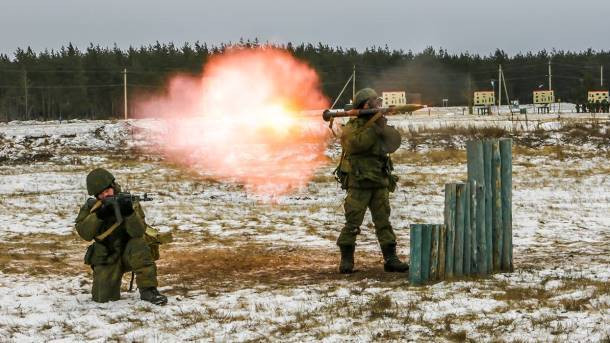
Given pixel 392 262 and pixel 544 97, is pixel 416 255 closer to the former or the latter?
pixel 392 262

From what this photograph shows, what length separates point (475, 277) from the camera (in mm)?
7707

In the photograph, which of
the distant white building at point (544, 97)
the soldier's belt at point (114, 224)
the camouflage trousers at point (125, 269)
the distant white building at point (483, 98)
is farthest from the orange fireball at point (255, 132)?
the distant white building at point (544, 97)

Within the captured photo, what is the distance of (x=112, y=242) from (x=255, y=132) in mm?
23629

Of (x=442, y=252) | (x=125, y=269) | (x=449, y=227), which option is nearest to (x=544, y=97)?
(x=449, y=227)

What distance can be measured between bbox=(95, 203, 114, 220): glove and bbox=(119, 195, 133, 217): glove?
0.39 ft

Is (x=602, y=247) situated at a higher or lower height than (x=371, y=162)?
lower

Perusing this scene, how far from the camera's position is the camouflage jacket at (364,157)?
8.49m

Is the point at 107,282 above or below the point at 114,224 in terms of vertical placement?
below

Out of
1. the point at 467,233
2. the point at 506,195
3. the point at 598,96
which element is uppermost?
the point at 598,96

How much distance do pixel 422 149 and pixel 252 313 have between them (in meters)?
21.2

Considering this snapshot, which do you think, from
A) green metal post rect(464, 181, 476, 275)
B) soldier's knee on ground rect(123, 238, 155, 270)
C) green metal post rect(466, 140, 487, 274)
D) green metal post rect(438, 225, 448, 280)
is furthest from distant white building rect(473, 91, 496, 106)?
soldier's knee on ground rect(123, 238, 155, 270)

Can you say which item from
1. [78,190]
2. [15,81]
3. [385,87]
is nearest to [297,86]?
[78,190]

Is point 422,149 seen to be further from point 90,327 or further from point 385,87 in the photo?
point 385,87

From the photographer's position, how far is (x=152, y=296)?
710 cm
